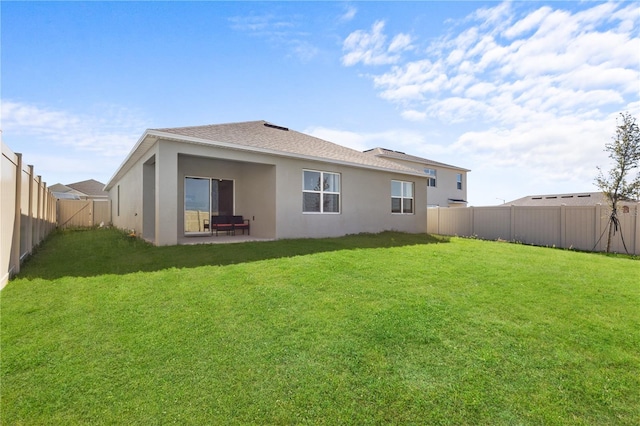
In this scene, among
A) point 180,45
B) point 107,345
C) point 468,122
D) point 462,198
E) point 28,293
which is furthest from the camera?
point 462,198

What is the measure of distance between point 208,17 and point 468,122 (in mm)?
9686

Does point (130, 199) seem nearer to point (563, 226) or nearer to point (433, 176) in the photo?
point (563, 226)

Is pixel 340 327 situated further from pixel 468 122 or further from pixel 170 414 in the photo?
pixel 468 122

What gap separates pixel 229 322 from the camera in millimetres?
3883

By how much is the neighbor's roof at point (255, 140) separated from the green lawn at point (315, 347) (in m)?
4.09

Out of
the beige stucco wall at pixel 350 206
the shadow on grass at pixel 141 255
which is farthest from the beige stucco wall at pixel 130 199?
the beige stucco wall at pixel 350 206

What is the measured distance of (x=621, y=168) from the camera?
10984 millimetres

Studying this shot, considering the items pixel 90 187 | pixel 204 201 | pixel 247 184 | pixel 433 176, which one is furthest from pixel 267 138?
pixel 90 187

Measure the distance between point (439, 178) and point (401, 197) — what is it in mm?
12251

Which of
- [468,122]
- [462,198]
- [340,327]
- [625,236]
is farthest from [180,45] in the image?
[462,198]

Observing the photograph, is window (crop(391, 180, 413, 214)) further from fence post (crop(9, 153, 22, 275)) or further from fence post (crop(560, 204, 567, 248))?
fence post (crop(9, 153, 22, 275))

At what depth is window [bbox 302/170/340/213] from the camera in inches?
429

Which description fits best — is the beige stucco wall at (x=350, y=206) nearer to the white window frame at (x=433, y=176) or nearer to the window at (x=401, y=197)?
the window at (x=401, y=197)

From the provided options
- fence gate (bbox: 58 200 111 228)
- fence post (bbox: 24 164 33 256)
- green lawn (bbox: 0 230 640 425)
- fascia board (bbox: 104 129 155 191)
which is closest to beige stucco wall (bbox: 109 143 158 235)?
fascia board (bbox: 104 129 155 191)
